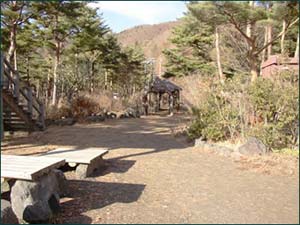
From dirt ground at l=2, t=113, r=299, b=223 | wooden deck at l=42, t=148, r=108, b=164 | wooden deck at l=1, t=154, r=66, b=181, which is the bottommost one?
dirt ground at l=2, t=113, r=299, b=223

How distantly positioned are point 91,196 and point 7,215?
1.29m

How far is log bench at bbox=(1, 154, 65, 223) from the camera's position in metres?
3.43

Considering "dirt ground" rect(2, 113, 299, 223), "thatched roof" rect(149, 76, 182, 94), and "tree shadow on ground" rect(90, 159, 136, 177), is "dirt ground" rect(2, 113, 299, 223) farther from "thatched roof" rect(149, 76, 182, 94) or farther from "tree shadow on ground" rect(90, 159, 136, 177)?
"thatched roof" rect(149, 76, 182, 94)

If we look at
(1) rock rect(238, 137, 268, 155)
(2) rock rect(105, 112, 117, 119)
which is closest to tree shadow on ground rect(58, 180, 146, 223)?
(1) rock rect(238, 137, 268, 155)

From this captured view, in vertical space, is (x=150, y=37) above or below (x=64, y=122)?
above

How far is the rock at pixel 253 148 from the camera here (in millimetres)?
6742

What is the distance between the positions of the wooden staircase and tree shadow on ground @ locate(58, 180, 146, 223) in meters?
5.34

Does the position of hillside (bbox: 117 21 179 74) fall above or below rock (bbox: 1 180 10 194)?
above

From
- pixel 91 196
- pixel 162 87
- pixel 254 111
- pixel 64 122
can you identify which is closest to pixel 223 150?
pixel 254 111

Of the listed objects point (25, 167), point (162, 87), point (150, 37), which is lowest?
point (25, 167)

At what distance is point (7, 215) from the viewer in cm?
321

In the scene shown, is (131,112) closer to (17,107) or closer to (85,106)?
(85,106)

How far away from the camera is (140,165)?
6188mm

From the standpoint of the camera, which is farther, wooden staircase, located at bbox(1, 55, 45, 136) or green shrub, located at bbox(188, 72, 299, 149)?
wooden staircase, located at bbox(1, 55, 45, 136)
